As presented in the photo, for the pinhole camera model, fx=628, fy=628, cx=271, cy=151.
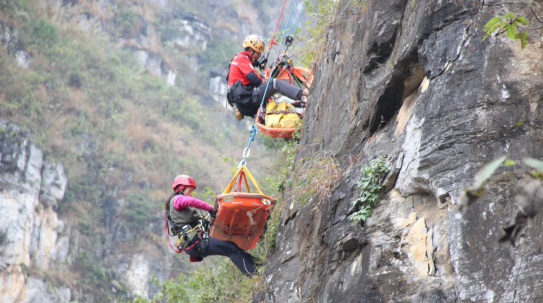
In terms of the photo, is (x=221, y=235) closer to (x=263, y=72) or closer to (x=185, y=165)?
(x=263, y=72)

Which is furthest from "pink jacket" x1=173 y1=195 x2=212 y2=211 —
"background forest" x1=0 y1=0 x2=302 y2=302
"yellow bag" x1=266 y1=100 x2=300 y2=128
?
"background forest" x1=0 y1=0 x2=302 y2=302

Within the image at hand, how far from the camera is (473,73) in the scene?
14.5 feet

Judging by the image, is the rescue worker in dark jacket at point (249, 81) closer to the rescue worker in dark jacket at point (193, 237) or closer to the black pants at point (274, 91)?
the black pants at point (274, 91)

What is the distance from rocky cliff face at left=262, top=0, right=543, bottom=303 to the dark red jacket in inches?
93.2

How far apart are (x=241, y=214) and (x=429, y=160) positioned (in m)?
2.77

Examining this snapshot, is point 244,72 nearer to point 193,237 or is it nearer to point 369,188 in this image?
point 193,237

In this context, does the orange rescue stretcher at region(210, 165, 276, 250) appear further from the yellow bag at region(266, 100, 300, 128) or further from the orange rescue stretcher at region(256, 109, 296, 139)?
the yellow bag at region(266, 100, 300, 128)

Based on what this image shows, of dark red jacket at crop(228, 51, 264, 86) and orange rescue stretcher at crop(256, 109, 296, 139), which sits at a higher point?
dark red jacket at crop(228, 51, 264, 86)

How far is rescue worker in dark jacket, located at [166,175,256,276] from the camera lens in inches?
277

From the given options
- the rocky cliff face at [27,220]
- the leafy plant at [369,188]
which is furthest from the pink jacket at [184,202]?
the rocky cliff face at [27,220]

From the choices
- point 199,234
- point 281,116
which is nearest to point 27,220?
point 281,116

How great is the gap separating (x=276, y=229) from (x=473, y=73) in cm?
307

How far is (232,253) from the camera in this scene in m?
7.14

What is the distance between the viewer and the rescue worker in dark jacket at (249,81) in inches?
321
